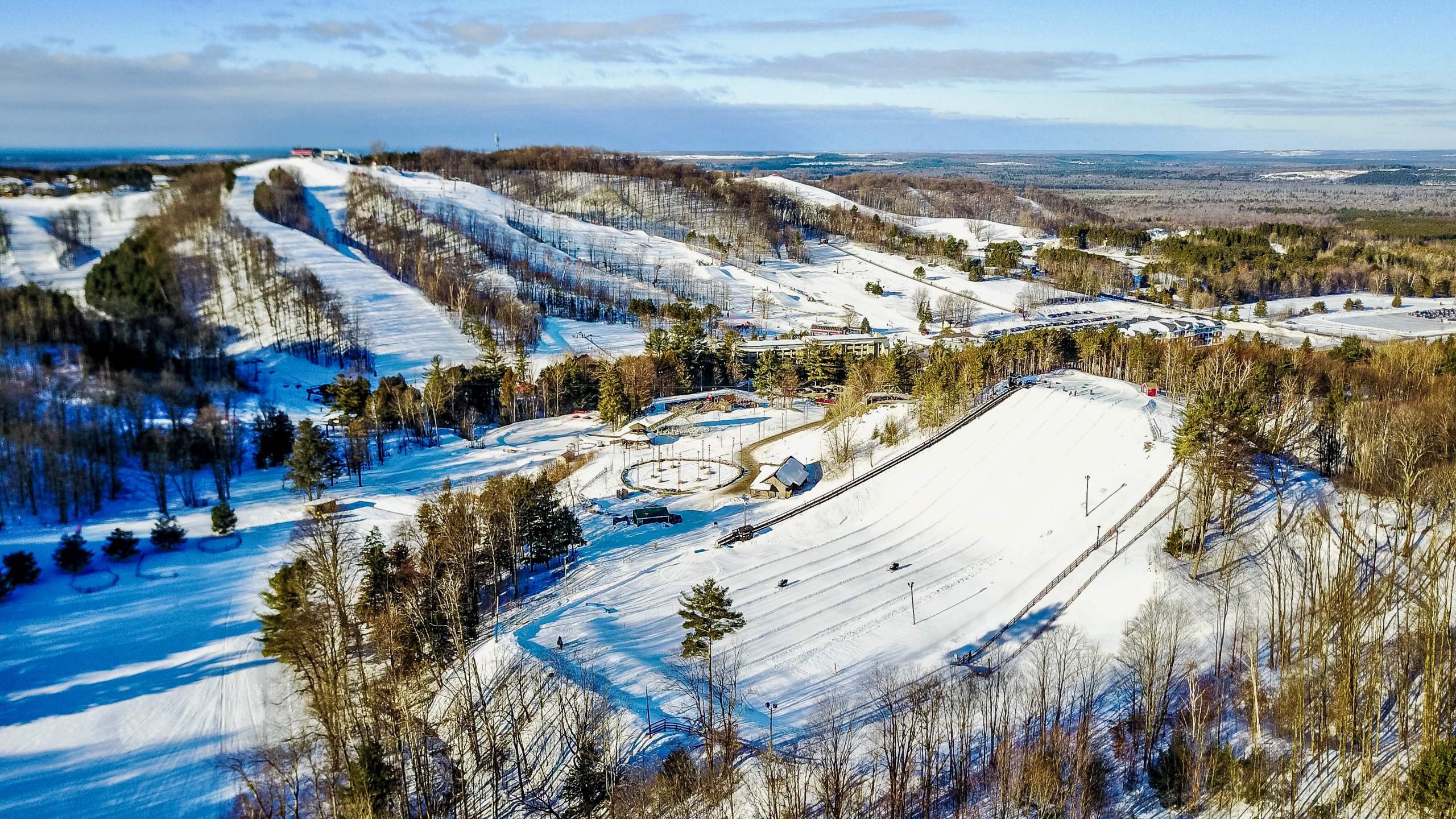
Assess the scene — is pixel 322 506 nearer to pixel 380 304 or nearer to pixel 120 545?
pixel 120 545

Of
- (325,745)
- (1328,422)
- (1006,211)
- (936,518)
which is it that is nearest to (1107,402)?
(1328,422)

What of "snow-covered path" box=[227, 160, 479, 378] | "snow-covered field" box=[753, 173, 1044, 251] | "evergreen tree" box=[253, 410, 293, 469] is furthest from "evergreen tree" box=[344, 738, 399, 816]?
"snow-covered field" box=[753, 173, 1044, 251]

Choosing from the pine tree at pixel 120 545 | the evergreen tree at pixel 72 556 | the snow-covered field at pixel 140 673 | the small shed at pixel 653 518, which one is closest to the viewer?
the snow-covered field at pixel 140 673

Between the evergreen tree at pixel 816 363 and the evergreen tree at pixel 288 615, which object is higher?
the evergreen tree at pixel 816 363

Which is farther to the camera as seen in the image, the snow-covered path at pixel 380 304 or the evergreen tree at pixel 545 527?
the snow-covered path at pixel 380 304

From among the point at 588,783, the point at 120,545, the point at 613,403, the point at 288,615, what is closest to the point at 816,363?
the point at 613,403

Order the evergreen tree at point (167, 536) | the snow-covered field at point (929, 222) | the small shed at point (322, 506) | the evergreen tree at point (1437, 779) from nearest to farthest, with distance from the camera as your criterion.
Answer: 1. the evergreen tree at point (1437, 779)
2. the evergreen tree at point (167, 536)
3. the small shed at point (322, 506)
4. the snow-covered field at point (929, 222)

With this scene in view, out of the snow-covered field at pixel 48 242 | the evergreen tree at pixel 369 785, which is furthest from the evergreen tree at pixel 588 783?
the snow-covered field at pixel 48 242

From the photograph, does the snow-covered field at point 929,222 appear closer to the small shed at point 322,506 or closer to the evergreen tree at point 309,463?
the evergreen tree at point 309,463

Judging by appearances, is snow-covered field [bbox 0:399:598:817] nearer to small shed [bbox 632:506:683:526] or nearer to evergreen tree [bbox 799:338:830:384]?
small shed [bbox 632:506:683:526]
